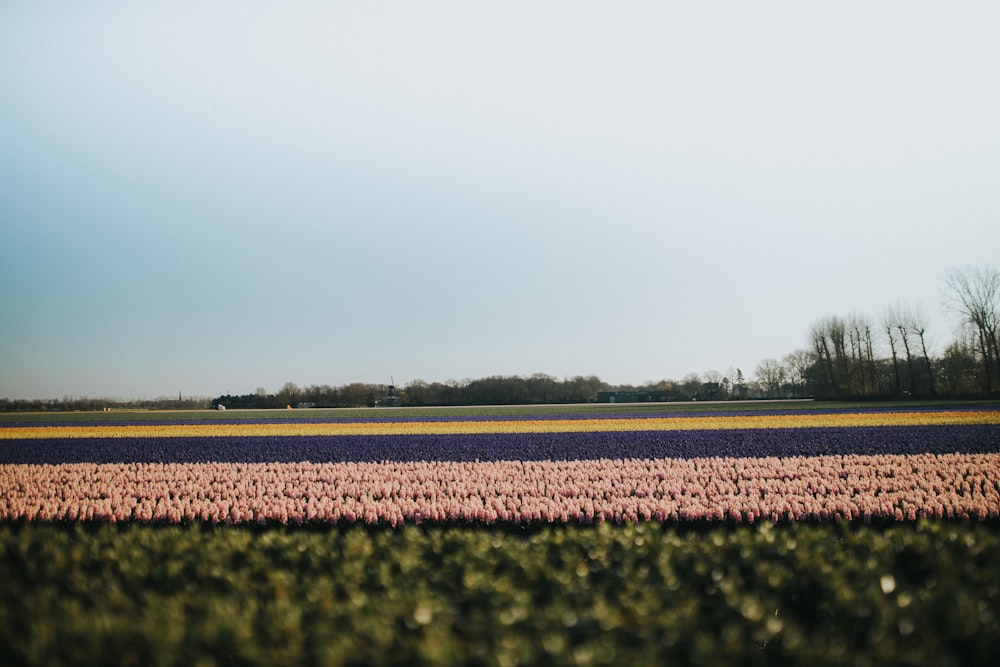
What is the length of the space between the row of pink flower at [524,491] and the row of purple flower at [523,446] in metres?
1.73

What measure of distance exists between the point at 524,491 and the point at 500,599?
20.7 feet

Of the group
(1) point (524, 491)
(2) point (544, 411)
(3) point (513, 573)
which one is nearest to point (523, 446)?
(1) point (524, 491)

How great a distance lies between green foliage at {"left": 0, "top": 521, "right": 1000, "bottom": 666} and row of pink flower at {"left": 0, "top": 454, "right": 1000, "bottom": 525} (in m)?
3.00

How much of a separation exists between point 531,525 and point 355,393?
83482 mm

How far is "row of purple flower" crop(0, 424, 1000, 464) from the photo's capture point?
15703mm

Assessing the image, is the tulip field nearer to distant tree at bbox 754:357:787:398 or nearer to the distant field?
the distant field

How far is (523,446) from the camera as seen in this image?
18203 millimetres

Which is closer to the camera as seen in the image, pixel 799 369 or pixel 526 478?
pixel 526 478

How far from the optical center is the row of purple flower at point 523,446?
51.5 ft

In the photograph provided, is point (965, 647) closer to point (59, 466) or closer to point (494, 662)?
point (494, 662)

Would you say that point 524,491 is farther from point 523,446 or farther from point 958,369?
point 958,369

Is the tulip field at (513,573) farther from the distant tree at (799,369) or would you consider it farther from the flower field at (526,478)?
the distant tree at (799,369)

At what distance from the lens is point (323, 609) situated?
12.4 feet

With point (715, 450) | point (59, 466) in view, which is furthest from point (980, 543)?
point (59, 466)
